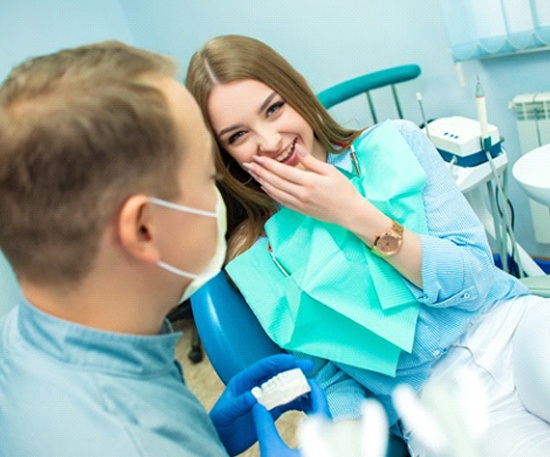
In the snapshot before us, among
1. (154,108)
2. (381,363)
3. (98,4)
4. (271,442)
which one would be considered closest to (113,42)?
(154,108)

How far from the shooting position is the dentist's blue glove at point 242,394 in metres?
0.80

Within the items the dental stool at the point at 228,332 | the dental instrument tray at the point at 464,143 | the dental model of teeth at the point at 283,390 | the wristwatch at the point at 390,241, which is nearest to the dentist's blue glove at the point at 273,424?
the dental model of teeth at the point at 283,390

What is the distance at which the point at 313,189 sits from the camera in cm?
92

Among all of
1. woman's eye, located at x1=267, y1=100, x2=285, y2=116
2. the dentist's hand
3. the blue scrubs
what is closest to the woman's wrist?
the dentist's hand

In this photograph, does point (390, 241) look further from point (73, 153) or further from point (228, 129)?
point (73, 153)

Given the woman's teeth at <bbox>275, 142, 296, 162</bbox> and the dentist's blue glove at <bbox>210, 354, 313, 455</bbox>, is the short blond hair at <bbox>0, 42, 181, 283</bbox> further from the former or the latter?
the woman's teeth at <bbox>275, 142, 296, 162</bbox>

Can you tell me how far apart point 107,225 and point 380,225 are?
57 cm

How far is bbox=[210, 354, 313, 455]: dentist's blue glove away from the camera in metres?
0.80

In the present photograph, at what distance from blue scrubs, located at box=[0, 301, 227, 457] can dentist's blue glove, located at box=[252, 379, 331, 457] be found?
0.09m

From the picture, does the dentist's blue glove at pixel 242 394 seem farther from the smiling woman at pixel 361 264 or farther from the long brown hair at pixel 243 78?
the long brown hair at pixel 243 78

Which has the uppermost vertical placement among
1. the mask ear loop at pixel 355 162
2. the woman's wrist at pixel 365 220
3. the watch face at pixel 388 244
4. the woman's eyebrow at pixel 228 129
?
the woman's eyebrow at pixel 228 129

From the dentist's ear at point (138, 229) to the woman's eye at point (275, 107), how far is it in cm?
55

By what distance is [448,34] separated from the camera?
5.65 feet

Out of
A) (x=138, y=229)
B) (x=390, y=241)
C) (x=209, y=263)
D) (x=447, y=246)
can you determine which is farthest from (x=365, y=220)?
(x=138, y=229)
